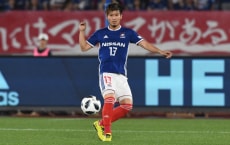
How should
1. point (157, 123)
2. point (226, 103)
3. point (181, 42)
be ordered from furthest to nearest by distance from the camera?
1. point (181, 42)
2. point (226, 103)
3. point (157, 123)

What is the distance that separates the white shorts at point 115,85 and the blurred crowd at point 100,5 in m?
9.04

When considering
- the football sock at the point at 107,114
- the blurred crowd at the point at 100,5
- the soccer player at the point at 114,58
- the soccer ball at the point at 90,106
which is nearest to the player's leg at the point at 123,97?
the soccer player at the point at 114,58

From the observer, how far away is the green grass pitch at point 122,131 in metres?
11.5

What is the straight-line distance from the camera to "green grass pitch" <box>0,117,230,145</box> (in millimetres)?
11547

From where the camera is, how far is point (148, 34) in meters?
20.7

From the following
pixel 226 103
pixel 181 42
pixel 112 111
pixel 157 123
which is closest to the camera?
pixel 112 111

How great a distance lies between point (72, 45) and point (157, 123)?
594 centimetres

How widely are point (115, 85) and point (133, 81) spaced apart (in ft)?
16.6

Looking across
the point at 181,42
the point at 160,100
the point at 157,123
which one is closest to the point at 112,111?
the point at 157,123

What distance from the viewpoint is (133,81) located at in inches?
670

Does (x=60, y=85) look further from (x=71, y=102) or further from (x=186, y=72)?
(x=186, y=72)

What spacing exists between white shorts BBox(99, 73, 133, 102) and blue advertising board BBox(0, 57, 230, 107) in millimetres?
4840

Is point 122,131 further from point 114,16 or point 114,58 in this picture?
point 114,16

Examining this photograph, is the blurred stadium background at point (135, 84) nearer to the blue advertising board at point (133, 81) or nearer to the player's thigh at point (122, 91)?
the blue advertising board at point (133, 81)
